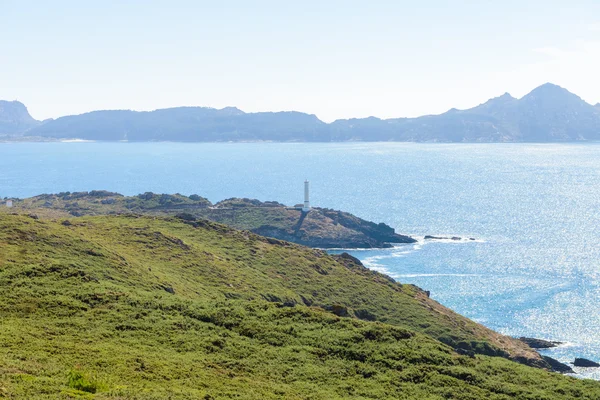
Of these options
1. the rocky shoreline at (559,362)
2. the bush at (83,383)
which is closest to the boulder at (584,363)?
the rocky shoreline at (559,362)

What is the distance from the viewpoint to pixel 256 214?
15662 centimetres

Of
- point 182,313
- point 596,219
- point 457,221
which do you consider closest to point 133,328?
point 182,313

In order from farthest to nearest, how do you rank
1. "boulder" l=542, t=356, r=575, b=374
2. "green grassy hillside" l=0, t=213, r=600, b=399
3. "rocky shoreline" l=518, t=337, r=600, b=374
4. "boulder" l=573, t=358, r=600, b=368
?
1. "boulder" l=573, t=358, r=600, b=368
2. "rocky shoreline" l=518, t=337, r=600, b=374
3. "boulder" l=542, t=356, r=575, b=374
4. "green grassy hillside" l=0, t=213, r=600, b=399

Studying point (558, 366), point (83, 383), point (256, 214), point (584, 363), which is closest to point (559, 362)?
point (558, 366)

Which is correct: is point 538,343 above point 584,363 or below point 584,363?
below

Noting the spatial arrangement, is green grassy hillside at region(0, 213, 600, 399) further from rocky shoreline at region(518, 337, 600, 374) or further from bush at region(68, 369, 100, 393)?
rocky shoreline at region(518, 337, 600, 374)

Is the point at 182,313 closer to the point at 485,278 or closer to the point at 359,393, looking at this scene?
the point at 359,393

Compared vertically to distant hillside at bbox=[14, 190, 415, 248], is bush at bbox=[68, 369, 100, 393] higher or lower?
higher

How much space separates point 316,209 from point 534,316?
267 feet

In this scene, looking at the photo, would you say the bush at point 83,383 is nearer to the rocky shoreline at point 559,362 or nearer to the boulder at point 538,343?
the rocky shoreline at point 559,362

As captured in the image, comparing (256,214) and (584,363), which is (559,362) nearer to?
(584,363)

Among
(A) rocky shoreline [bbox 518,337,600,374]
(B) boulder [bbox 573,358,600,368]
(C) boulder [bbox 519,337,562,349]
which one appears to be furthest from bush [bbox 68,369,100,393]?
(C) boulder [bbox 519,337,562,349]

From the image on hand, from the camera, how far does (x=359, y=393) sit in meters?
30.8

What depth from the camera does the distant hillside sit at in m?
142
